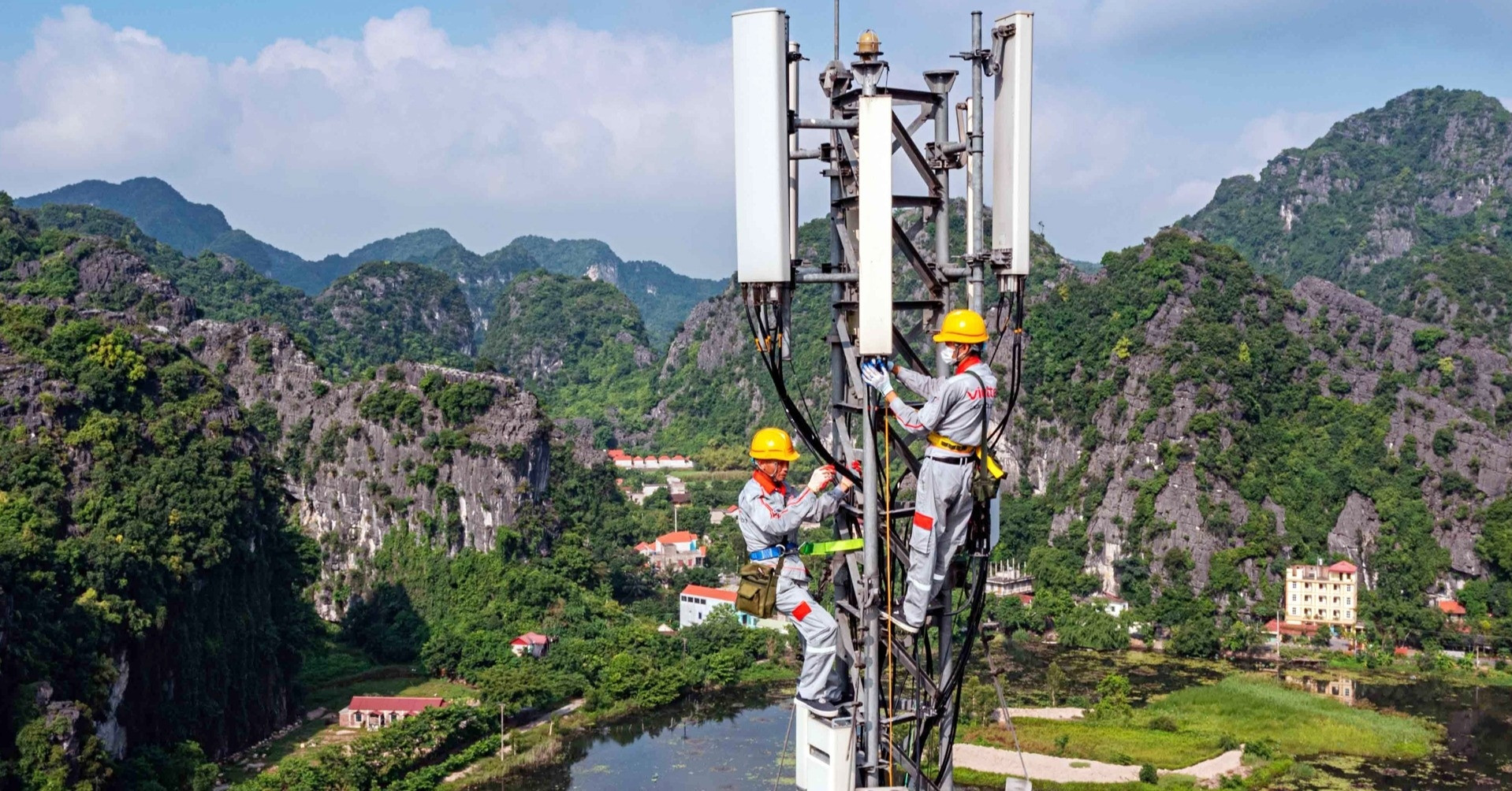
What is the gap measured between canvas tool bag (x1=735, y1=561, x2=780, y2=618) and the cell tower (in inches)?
12.5

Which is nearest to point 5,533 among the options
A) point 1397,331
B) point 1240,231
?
point 1397,331

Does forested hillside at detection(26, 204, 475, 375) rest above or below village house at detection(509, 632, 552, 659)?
above

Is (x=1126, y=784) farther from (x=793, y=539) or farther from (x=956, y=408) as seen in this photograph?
(x=956, y=408)

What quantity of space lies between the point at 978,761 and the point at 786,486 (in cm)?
2641

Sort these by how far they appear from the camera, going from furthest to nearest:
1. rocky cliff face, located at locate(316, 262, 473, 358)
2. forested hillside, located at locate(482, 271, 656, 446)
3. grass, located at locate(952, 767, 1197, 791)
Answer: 1. forested hillside, located at locate(482, 271, 656, 446)
2. rocky cliff face, located at locate(316, 262, 473, 358)
3. grass, located at locate(952, 767, 1197, 791)

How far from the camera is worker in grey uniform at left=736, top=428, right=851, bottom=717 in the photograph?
5.48 meters

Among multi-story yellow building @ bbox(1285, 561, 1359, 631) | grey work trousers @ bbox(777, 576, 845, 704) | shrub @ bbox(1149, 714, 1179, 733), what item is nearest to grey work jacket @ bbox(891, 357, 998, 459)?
grey work trousers @ bbox(777, 576, 845, 704)

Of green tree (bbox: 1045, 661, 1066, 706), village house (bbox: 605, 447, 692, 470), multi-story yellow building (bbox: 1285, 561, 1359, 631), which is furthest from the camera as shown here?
village house (bbox: 605, 447, 692, 470)

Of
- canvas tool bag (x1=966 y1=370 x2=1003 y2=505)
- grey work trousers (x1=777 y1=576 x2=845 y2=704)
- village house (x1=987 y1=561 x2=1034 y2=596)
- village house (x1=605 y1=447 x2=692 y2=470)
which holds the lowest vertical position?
village house (x1=987 y1=561 x2=1034 y2=596)

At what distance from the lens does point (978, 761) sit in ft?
101

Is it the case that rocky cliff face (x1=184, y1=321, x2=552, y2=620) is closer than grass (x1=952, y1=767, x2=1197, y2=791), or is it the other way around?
grass (x1=952, y1=767, x2=1197, y2=791)

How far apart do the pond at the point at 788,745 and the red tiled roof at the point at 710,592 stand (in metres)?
7.40

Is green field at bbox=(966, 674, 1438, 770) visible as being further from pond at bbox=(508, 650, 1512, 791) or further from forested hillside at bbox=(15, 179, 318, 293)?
forested hillside at bbox=(15, 179, 318, 293)

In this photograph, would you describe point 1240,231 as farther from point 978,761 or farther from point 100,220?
point 978,761
